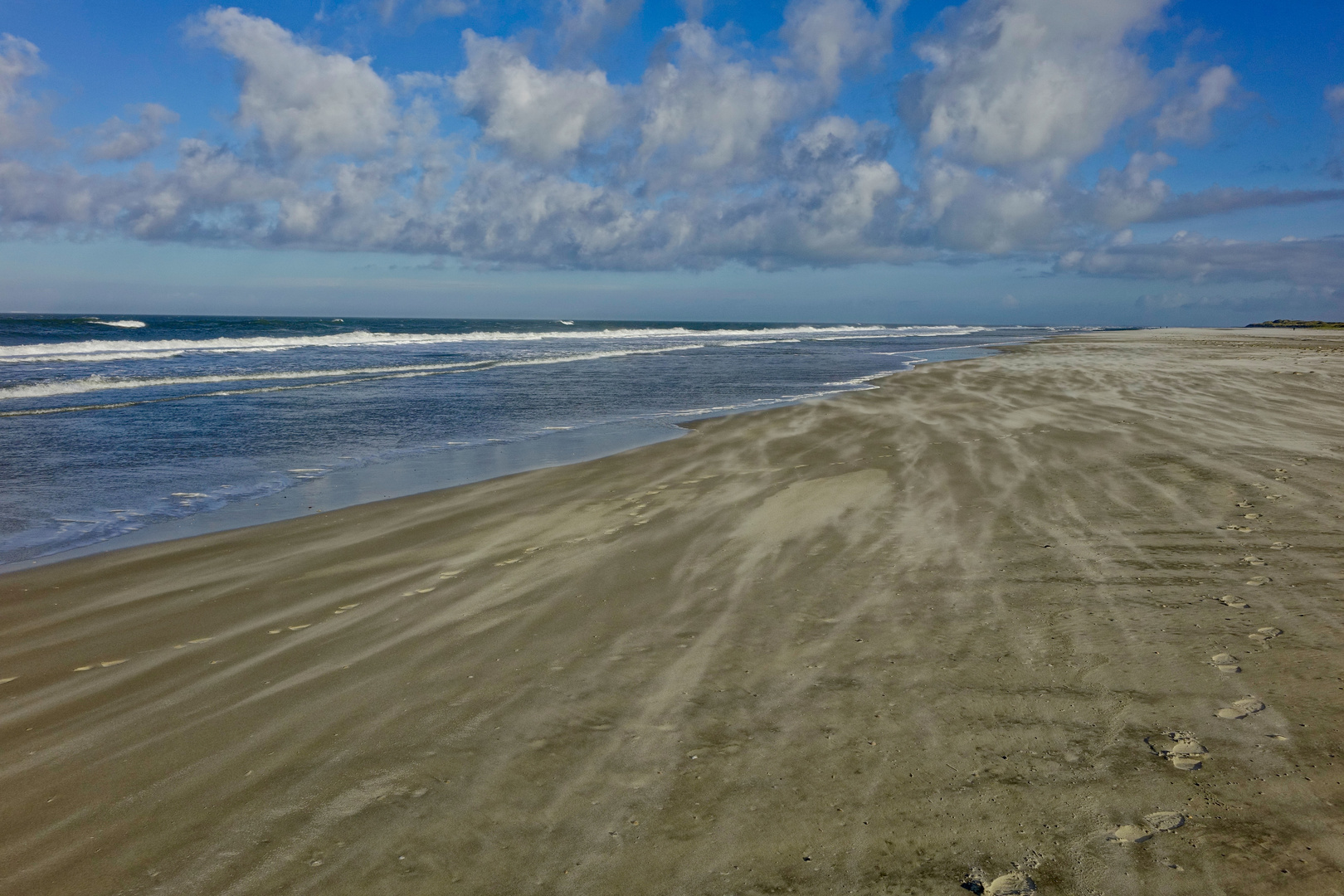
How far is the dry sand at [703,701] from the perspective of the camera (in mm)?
2902

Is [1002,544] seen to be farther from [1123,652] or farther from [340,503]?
[340,503]

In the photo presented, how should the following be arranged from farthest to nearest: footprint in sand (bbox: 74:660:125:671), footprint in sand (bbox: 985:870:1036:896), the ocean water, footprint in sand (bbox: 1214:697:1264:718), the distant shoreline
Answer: the distant shoreline → the ocean water → footprint in sand (bbox: 74:660:125:671) → footprint in sand (bbox: 1214:697:1264:718) → footprint in sand (bbox: 985:870:1036:896)

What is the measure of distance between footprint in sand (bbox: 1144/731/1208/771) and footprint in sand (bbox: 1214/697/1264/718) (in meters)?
0.29

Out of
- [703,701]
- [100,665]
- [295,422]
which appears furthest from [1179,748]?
→ [295,422]

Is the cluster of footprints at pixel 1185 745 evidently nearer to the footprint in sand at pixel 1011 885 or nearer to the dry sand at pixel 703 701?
the dry sand at pixel 703 701

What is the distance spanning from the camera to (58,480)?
10.0 meters

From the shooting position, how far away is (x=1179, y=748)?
337cm

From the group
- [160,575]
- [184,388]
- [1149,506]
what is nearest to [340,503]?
[160,575]

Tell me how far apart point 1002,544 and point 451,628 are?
4.56m

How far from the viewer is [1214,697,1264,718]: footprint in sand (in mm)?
3588

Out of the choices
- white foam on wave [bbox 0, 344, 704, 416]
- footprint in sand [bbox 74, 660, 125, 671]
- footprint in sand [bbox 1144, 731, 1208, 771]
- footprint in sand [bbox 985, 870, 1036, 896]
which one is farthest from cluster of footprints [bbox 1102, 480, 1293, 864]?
white foam on wave [bbox 0, 344, 704, 416]

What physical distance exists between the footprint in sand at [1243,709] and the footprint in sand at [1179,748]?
292 mm

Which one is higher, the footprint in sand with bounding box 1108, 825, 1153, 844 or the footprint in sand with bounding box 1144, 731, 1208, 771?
the footprint in sand with bounding box 1144, 731, 1208, 771

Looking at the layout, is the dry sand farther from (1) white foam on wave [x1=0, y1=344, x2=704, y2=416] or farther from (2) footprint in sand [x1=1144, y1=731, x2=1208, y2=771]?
(1) white foam on wave [x1=0, y1=344, x2=704, y2=416]
